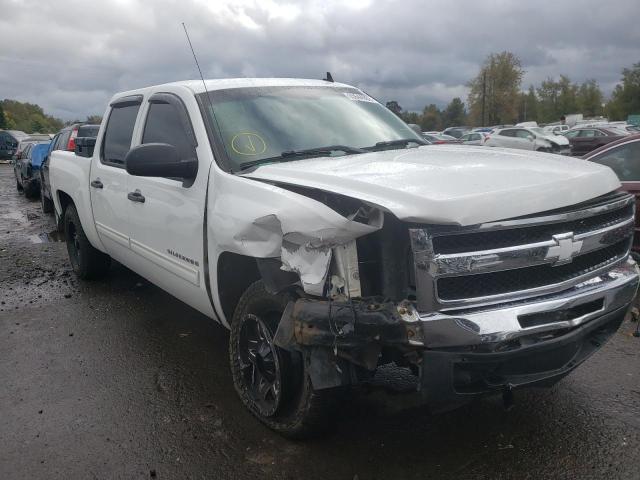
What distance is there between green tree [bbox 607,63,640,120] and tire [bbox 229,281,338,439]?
88.1 metres

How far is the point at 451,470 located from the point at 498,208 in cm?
132

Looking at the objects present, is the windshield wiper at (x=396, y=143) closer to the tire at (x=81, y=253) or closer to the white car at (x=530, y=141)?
the tire at (x=81, y=253)

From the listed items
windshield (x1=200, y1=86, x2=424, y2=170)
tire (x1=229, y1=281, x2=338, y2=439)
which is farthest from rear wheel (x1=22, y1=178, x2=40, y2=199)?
tire (x1=229, y1=281, x2=338, y2=439)

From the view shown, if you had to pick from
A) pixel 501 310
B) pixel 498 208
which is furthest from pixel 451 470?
pixel 498 208

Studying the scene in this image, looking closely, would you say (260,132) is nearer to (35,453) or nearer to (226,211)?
(226,211)

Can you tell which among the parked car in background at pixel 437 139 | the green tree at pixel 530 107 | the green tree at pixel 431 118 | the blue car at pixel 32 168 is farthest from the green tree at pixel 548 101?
the blue car at pixel 32 168

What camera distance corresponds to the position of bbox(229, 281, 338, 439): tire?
2902mm

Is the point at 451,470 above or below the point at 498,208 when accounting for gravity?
below

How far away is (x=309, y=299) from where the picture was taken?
2674mm

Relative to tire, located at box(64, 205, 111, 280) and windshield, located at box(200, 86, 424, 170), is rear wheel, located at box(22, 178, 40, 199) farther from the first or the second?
windshield, located at box(200, 86, 424, 170)

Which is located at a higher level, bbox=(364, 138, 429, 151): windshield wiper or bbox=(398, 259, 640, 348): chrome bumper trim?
bbox=(364, 138, 429, 151): windshield wiper

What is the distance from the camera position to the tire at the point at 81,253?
624cm

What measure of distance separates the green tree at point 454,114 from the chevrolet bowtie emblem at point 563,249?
330ft

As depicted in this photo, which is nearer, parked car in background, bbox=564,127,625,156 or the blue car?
the blue car
